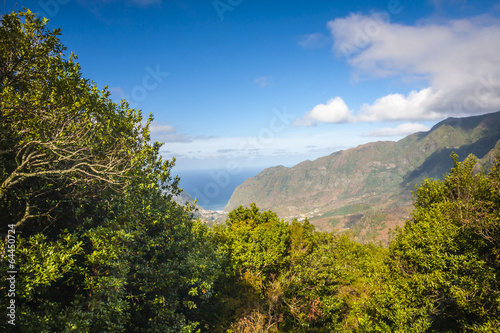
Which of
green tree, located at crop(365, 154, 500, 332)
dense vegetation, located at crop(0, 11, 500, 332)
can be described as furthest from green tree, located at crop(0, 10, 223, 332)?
green tree, located at crop(365, 154, 500, 332)

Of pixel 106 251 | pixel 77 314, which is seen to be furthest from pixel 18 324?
pixel 106 251

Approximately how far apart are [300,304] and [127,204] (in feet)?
53.5

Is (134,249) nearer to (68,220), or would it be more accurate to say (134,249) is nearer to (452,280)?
(68,220)

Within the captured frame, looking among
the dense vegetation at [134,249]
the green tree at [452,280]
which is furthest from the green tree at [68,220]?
the green tree at [452,280]

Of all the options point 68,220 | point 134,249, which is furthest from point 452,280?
point 68,220

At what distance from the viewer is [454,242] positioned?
13.6m

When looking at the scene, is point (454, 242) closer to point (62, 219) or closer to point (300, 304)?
point (300, 304)

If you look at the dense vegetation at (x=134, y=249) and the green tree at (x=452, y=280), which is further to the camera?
the green tree at (x=452, y=280)

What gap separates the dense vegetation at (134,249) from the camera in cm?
760

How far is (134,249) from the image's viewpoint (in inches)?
447

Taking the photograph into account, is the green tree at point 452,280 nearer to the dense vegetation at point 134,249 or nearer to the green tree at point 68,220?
the dense vegetation at point 134,249

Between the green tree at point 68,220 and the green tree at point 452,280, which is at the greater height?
the green tree at point 68,220

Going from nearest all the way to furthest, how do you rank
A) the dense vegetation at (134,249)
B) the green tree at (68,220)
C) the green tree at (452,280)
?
the green tree at (68,220), the dense vegetation at (134,249), the green tree at (452,280)

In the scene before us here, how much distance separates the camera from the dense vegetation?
299 inches
